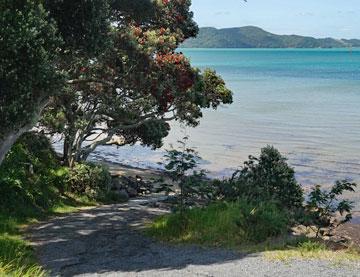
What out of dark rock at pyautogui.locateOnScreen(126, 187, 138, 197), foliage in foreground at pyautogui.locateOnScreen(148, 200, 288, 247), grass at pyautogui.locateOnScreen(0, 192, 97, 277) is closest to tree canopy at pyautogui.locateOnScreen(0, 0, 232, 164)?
grass at pyautogui.locateOnScreen(0, 192, 97, 277)

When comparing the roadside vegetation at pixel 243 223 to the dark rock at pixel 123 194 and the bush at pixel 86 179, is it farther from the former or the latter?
the dark rock at pixel 123 194

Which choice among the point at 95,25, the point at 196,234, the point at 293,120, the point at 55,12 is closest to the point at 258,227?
the point at 196,234

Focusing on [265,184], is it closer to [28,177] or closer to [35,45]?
[28,177]

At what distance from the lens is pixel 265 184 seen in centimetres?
1994

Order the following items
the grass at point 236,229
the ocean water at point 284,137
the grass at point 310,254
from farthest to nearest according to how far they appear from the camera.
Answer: the ocean water at point 284,137, the grass at point 236,229, the grass at point 310,254

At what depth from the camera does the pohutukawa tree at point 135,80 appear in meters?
18.2

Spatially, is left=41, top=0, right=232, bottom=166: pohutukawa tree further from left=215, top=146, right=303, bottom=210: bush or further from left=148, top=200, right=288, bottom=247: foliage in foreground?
left=148, top=200, right=288, bottom=247: foliage in foreground

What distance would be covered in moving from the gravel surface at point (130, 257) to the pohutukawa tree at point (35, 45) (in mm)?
3317

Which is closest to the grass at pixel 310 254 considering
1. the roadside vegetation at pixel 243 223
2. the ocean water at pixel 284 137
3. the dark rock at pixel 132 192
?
the roadside vegetation at pixel 243 223

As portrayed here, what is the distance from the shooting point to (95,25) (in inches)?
573

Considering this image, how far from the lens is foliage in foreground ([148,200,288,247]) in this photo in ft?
46.8

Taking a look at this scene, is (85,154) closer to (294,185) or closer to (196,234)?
(294,185)

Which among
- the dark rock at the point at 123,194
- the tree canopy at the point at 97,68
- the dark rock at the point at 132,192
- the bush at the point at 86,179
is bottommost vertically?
the dark rock at the point at 132,192

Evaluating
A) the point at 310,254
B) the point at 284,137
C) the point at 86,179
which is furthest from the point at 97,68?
the point at 284,137
